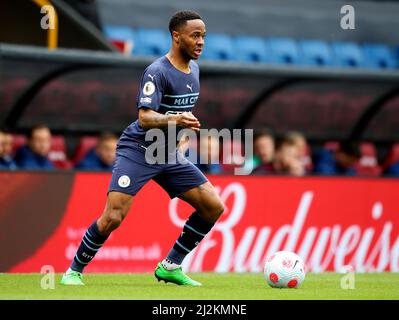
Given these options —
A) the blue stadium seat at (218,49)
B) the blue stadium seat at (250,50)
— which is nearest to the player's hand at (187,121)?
the blue stadium seat at (218,49)

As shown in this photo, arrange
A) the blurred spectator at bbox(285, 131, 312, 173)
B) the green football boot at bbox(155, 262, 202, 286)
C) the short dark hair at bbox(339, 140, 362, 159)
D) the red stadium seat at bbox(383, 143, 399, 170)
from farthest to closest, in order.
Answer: the red stadium seat at bbox(383, 143, 399, 170), the short dark hair at bbox(339, 140, 362, 159), the blurred spectator at bbox(285, 131, 312, 173), the green football boot at bbox(155, 262, 202, 286)

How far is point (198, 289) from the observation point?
8750mm

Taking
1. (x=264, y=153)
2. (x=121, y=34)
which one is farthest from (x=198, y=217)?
(x=121, y=34)

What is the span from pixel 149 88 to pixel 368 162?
27.6ft

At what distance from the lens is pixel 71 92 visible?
14.2 meters

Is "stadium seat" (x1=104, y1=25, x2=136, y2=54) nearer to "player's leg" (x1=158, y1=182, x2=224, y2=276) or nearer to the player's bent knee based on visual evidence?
"player's leg" (x1=158, y1=182, x2=224, y2=276)

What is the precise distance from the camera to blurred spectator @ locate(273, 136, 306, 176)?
44.9 ft

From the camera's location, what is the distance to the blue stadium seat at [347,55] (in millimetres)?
20578

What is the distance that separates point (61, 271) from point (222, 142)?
12.5ft

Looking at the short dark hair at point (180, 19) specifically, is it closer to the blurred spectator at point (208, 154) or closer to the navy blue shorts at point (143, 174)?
the navy blue shorts at point (143, 174)

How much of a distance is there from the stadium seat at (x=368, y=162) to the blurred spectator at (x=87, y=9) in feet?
14.1

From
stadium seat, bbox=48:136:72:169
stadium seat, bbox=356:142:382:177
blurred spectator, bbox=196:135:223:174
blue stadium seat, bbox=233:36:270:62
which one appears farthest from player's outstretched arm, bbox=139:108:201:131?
blue stadium seat, bbox=233:36:270:62

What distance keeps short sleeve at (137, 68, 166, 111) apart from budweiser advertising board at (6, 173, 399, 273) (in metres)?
3.80
